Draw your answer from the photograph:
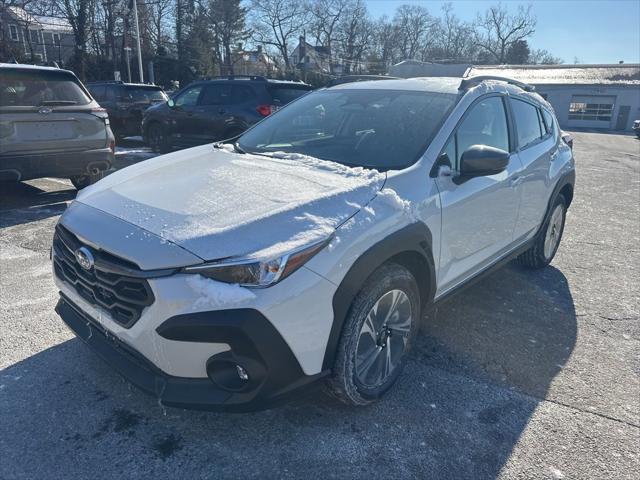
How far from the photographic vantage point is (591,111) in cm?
4041

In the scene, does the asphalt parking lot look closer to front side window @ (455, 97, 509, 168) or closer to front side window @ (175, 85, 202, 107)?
front side window @ (455, 97, 509, 168)

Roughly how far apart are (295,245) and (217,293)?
0.39 m

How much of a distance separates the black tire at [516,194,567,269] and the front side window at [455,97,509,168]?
4.16ft

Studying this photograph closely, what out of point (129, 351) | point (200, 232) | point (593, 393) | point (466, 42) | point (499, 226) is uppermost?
point (466, 42)

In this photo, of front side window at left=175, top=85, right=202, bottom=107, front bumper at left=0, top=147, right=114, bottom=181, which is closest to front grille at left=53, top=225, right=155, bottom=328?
front bumper at left=0, top=147, right=114, bottom=181

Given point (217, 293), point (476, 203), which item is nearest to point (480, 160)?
point (476, 203)

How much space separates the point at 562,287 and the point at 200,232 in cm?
377

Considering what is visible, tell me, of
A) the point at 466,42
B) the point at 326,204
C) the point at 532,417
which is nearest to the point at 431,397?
the point at 532,417

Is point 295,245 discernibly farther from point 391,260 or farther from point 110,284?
point 110,284

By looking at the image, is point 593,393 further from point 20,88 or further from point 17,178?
point 20,88

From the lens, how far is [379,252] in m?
2.45

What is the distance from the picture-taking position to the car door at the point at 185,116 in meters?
10.4

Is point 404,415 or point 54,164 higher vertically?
point 54,164

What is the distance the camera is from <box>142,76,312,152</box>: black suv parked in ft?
31.4
